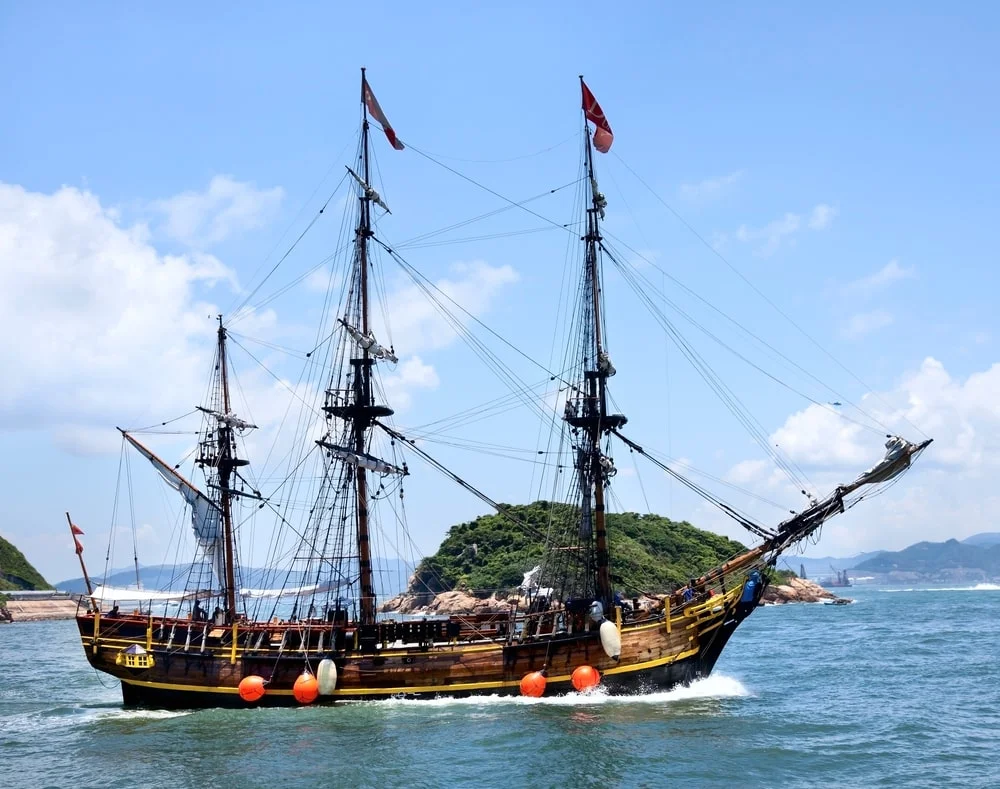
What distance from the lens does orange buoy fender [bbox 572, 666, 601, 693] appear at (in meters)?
37.0

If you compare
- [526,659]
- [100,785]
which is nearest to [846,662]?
[526,659]

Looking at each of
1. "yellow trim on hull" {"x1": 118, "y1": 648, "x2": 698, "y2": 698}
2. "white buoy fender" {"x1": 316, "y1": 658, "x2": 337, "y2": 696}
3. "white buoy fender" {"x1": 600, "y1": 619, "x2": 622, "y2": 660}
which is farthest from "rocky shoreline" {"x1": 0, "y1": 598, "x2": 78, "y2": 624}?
"white buoy fender" {"x1": 600, "y1": 619, "x2": 622, "y2": 660}

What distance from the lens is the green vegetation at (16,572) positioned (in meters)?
161

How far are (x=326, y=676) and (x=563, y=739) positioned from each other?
1192 centimetres

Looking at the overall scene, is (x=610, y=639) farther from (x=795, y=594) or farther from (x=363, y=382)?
(x=795, y=594)

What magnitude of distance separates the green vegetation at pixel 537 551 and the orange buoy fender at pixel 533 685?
7345cm

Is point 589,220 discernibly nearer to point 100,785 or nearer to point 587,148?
point 587,148

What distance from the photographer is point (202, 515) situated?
162 ft

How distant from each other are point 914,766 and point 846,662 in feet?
93.5

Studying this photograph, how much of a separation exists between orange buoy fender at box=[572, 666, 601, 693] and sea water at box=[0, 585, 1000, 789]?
53cm

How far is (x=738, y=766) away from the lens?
27594mm

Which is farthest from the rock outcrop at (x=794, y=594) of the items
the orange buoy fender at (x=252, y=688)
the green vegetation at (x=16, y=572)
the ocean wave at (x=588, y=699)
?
the green vegetation at (x=16, y=572)

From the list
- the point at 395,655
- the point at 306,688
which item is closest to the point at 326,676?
the point at 306,688

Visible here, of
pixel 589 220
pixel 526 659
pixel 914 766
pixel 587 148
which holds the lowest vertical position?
pixel 914 766
